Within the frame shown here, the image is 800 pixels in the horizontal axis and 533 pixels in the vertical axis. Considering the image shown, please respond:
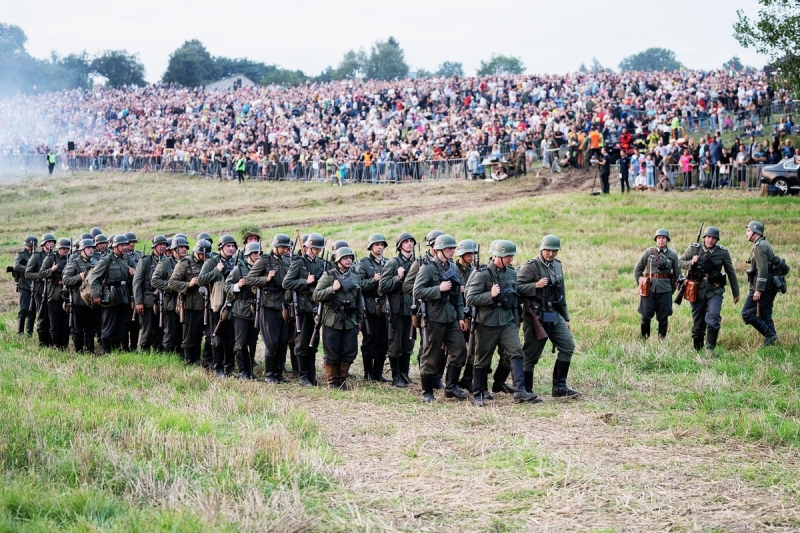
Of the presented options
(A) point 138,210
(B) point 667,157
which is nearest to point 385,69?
(A) point 138,210

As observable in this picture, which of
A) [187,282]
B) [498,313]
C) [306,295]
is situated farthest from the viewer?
[187,282]

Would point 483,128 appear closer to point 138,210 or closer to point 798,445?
point 138,210

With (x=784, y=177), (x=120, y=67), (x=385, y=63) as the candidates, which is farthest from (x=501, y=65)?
(x=784, y=177)

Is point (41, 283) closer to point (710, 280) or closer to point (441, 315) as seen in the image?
point (441, 315)

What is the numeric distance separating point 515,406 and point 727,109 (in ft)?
91.2

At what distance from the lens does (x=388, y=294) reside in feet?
45.0

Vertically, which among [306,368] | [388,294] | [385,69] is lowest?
[306,368]

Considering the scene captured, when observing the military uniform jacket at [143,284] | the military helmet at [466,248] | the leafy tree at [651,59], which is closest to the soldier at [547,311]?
the military helmet at [466,248]

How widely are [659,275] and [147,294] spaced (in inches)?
319

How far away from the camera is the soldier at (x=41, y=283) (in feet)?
57.3

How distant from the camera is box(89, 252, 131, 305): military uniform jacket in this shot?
1574 centimetres

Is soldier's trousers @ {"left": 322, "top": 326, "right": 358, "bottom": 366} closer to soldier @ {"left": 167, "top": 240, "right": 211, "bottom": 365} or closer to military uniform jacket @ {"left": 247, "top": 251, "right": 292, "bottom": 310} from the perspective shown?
military uniform jacket @ {"left": 247, "top": 251, "right": 292, "bottom": 310}

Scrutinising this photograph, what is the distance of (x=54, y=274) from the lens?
16953mm

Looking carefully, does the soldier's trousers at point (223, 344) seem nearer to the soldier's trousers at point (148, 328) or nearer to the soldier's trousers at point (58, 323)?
the soldier's trousers at point (148, 328)
